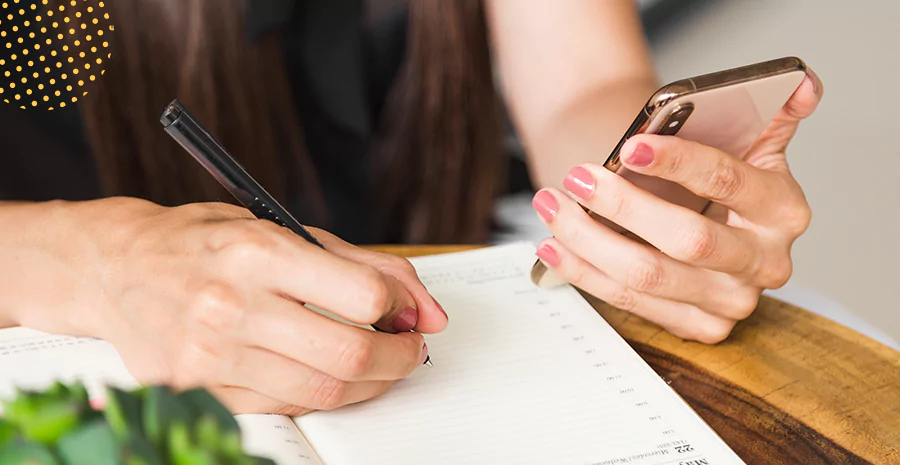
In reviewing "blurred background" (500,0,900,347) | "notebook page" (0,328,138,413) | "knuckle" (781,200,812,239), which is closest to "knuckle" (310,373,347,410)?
"notebook page" (0,328,138,413)

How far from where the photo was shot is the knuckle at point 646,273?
1.72 feet

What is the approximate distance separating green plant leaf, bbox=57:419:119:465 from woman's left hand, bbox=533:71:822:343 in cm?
36

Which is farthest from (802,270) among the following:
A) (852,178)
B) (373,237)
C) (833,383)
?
(833,383)

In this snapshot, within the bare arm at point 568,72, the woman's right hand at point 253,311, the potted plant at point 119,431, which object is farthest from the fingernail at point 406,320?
the bare arm at point 568,72

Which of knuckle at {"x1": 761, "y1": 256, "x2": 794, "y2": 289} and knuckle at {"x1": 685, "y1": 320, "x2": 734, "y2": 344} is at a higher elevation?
knuckle at {"x1": 761, "y1": 256, "x2": 794, "y2": 289}

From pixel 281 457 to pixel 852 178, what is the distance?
2035mm

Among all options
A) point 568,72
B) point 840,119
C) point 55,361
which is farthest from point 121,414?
point 840,119

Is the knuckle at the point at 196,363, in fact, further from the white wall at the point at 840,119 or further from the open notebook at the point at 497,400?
the white wall at the point at 840,119

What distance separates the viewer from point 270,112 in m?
0.98

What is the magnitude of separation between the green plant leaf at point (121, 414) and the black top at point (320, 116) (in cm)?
78

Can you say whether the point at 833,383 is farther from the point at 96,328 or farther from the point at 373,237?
the point at 373,237

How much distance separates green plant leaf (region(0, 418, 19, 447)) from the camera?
0.61ft

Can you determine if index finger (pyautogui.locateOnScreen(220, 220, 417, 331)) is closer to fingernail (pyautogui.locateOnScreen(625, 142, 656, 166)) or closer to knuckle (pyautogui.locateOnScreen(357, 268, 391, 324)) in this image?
knuckle (pyautogui.locateOnScreen(357, 268, 391, 324))

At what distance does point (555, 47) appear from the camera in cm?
89
